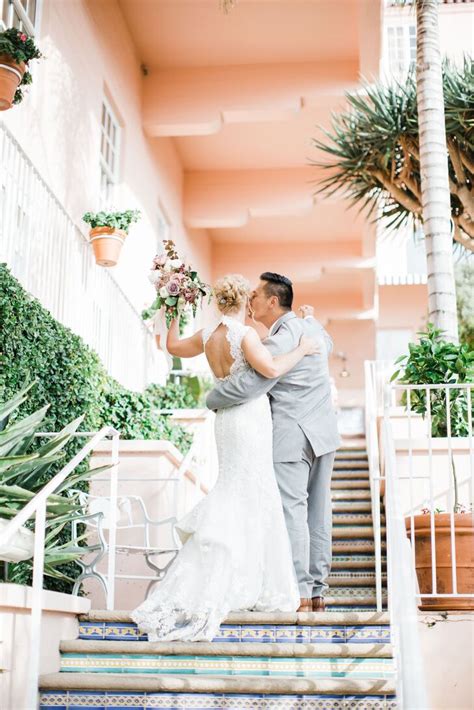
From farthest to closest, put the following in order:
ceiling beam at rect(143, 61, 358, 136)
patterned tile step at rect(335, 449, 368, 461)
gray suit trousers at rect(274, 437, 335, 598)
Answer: ceiling beam at rect(143, 61, 358, 136) → patterned tile step at rect(335, 449, 368, 461) → gray suit trousers at rect(274, 437, 335, 598)

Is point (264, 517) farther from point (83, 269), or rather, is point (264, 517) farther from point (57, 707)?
point (83, 269)

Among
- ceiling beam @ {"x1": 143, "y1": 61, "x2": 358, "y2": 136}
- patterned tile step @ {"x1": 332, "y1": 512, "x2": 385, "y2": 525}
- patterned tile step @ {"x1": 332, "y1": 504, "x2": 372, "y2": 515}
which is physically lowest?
patterned tile step @ {"x1": 332, "y1": 512, "x2": 385, "y2": 525}

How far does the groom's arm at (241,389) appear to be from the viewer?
5.20 m

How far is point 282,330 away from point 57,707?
238 centimetres

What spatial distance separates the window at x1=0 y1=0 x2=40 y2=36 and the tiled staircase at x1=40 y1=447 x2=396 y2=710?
17.7 ft

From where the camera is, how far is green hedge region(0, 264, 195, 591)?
6023 mm

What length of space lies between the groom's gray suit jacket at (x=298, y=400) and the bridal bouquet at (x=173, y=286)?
0.50 meters

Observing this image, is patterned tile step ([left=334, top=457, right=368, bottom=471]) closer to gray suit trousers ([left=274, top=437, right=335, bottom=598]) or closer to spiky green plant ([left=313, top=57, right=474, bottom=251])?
spiky green plant ([left=313, top=57, right=474, bottom=251])

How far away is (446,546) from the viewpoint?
600 centimetres

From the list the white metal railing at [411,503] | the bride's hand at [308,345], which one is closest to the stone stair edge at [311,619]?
the white metal railing at [411,503]

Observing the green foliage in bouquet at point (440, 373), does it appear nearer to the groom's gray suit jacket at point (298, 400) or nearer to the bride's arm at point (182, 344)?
the groom's gray suit jacket at point (298, 400)

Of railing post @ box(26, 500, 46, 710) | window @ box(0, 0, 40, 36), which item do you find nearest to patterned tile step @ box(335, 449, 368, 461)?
window @ box(0, 0, 40, 36)

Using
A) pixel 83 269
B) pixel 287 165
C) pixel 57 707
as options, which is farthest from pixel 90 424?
pixel 287 165

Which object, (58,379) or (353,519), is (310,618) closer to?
(58,379)
